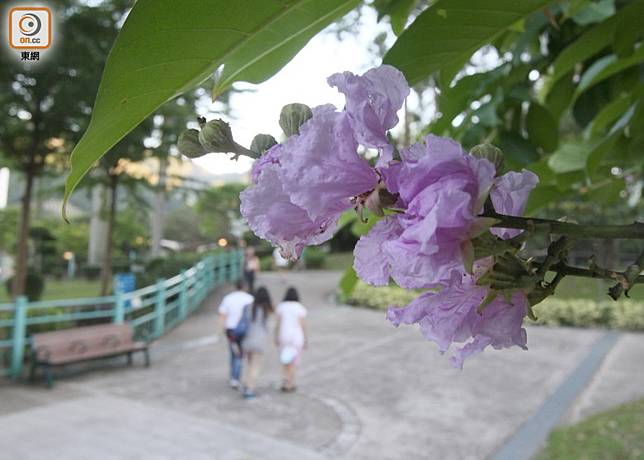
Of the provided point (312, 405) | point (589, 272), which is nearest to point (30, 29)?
point (589, 272)

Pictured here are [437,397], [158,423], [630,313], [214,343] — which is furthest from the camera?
[630,313]

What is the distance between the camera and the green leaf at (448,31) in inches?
32.5

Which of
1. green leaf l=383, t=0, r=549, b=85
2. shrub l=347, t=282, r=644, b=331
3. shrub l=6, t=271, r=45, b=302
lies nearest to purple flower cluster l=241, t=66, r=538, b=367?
green leaf l=383, t=0, r=549, b=85

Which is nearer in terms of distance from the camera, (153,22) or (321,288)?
(153,22)

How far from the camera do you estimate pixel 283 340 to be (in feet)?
23.1

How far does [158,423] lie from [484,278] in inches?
233

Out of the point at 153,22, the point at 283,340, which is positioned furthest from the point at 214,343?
the point at 153,22

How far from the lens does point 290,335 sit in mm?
7047

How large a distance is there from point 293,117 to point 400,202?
4.7 inches

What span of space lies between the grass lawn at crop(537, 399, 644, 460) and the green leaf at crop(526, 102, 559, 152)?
13.8 ft

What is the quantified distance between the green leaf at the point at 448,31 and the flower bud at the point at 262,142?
0.42 m

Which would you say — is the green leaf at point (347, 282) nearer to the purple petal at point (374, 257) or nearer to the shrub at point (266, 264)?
the purple petal at point (374, 257)

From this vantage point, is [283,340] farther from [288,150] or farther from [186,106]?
[288,150]

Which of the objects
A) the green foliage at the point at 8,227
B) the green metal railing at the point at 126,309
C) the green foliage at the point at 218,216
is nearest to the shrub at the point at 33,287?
the green metal railing at the point at 126,309
